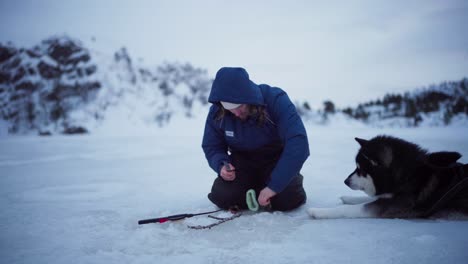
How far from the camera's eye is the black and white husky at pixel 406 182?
1656mm

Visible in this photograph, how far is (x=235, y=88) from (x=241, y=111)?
202 millimetres

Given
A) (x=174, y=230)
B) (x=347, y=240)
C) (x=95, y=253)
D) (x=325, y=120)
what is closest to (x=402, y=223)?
(x=347, y=240)

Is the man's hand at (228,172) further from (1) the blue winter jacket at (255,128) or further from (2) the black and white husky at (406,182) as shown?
(2) the black and white husky at (406,182)

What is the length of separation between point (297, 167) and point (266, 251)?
2.19ft

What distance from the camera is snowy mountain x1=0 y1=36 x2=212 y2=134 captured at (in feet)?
58.0

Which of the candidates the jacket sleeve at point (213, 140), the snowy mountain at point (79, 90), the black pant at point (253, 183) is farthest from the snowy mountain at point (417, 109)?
the snowy mountain at point (79, 90)

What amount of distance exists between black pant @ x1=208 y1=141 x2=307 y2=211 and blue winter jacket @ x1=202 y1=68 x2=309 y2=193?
95 mm

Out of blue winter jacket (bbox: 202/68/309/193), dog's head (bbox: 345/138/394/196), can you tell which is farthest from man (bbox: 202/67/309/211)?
dog's head (bbox: 345/138/394/196)

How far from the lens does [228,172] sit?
2.00 meters

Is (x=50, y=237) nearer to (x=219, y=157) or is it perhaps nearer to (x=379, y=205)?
(x=219, y=157)

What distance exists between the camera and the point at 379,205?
180 centimetres

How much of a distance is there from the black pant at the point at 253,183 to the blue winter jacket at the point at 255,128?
0.31ft

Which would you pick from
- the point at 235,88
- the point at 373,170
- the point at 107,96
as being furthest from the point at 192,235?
the point at 107,96

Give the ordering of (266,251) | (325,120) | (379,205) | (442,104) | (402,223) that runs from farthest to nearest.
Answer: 1. (325,120)
2. (442,104)
3. (379,205)
4. (402,223)
5. (266,251)
